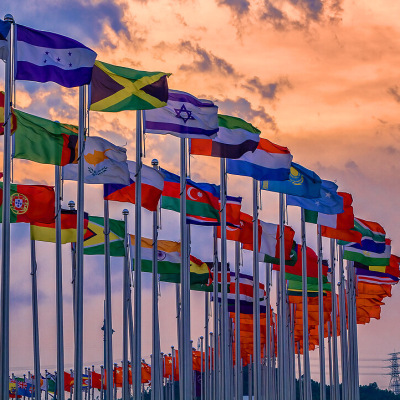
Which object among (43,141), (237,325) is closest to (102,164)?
(43,141)

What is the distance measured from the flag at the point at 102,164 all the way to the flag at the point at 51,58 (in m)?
4.08

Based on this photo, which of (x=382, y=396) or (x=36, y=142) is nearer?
(x=36, y=142)

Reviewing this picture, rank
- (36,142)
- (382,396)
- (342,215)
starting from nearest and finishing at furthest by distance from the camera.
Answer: (36,142) < (342,215) < (382,396)

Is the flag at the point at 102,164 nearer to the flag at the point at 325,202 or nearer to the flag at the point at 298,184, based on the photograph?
the flag at the point at 298,184

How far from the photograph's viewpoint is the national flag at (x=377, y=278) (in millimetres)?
64062

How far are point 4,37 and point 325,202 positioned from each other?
23.0 meters

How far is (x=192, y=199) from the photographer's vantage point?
3959cm

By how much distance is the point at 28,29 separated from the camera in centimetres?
2841

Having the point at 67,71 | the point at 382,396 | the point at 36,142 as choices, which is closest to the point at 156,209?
the point at 36,142

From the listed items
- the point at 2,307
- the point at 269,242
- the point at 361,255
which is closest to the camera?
the point at 2,307

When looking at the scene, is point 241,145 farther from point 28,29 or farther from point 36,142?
point 28,29

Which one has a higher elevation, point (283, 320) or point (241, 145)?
point (241, 145)

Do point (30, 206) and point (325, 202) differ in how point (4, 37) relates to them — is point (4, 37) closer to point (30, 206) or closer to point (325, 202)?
point (30, 206)

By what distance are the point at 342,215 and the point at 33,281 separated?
1852cm
